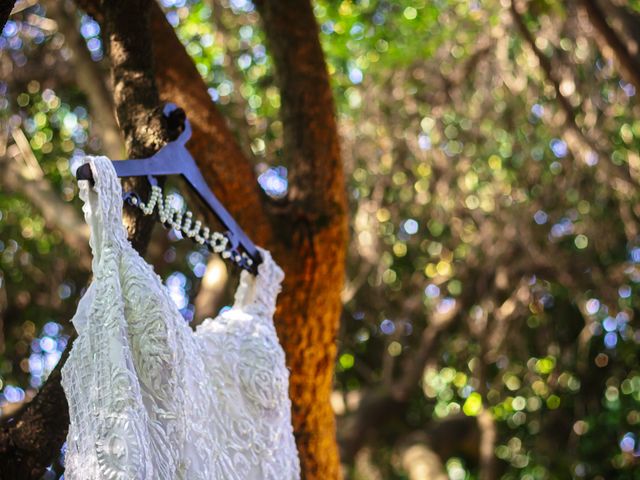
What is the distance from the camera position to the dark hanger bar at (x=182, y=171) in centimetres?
161

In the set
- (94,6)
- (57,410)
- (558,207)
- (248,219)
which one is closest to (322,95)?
(248,219)

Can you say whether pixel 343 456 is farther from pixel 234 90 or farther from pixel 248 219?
pixel 248 219

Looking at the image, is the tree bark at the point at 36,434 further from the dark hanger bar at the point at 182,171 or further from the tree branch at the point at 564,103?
the tree branch at the point at 564,103

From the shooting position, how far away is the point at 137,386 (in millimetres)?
1434

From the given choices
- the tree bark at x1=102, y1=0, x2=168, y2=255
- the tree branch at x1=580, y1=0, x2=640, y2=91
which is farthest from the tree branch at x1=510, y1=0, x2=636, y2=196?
the tree bark at x1=102, y1=0, x2=168, y2=255

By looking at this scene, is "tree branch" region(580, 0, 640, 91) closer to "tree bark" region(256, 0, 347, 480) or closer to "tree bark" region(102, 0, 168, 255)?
"tree bark" region(256, 0, 347, 480)

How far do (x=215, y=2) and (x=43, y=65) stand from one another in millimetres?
1100

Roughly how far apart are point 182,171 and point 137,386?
486mm

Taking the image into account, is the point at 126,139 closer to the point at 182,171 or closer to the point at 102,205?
the point at 182,171

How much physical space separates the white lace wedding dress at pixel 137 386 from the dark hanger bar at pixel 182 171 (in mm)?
85

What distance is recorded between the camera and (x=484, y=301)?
5871mm

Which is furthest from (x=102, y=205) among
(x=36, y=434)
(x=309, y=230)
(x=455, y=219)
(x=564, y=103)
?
(x=455, y=219)

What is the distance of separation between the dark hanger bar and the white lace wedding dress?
0.08m

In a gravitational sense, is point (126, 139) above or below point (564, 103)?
above
